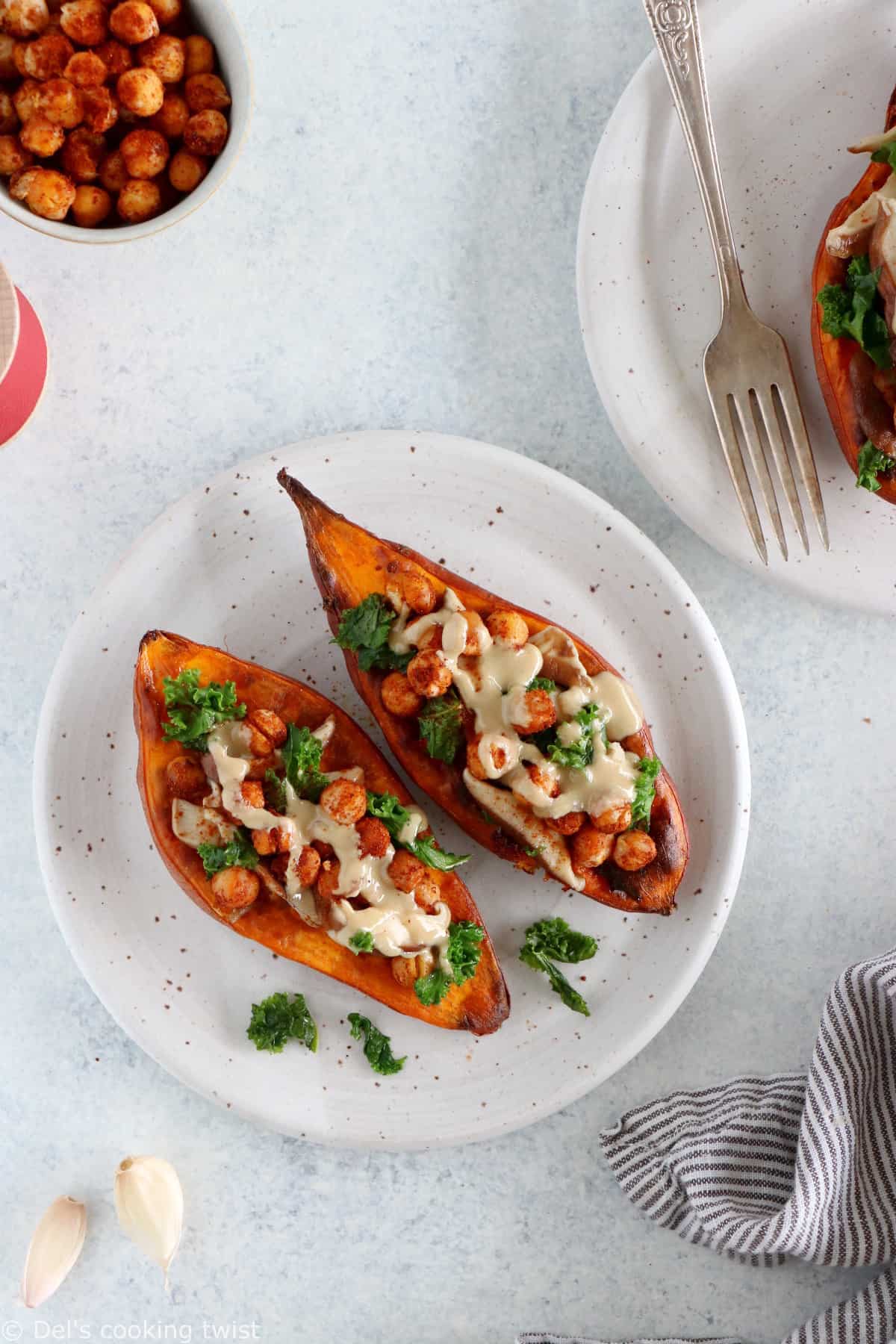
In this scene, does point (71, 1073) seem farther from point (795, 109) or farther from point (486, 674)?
point (795, 109)

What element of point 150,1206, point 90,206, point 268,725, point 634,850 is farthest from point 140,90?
point 150,1206

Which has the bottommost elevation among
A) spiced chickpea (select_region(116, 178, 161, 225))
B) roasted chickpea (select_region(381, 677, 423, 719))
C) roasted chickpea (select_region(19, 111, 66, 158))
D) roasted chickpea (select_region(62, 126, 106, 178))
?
roasted chickpea (select_region(381, 677, 423, 719))

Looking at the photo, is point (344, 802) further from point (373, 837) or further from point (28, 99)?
point (28, 99)

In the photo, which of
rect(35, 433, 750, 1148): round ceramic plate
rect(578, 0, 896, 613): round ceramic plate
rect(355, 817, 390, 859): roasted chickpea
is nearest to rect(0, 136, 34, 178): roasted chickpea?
rect(35, 433, 750, 1148): round ceramic plate

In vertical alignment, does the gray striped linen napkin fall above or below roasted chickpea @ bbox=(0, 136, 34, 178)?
below

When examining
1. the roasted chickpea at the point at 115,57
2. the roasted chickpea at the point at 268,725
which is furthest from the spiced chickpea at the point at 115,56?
the roasted chickpea at the point at 268,725

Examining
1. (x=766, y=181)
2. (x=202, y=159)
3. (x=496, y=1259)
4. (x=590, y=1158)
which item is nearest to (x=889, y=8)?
(x=766, y=181)

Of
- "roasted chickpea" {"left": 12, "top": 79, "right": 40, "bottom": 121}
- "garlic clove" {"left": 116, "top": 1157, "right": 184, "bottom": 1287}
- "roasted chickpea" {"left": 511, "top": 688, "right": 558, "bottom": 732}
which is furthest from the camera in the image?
"garlic clove" {"left": 116, "top": 1157, "right": 184, "bottom": 1287}

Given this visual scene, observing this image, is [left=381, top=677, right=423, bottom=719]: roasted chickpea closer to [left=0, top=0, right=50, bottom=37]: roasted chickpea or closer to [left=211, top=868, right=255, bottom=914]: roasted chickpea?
[left=211, top=868, right=255, bottom=914]: roasted chickpea
